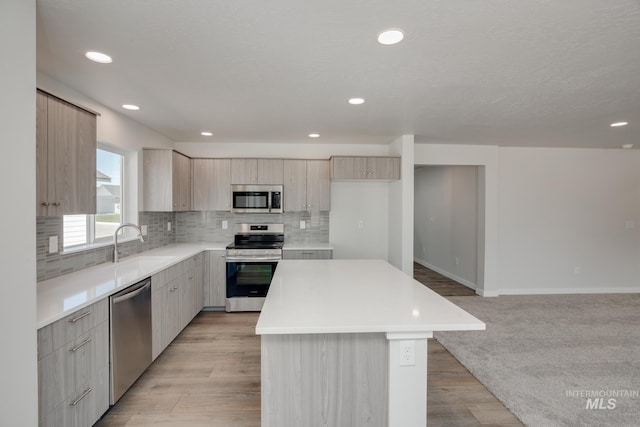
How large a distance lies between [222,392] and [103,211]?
2.17 m

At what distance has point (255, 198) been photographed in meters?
4.29

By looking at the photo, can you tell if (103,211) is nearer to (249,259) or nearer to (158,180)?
(158,180)

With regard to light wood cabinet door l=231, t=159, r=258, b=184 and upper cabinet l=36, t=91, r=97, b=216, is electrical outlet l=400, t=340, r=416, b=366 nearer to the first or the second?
upper cabinet l=36, t=91, r=97, b=216

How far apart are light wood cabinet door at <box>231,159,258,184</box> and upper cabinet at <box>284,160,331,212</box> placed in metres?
0.45

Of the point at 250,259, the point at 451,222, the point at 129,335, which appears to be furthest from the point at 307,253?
the point at 451,222

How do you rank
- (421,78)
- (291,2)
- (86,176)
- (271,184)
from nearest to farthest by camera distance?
(291,2) → (86,176) → (421,78) → (271,184)

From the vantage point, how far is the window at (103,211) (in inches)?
101

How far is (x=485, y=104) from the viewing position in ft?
9.23

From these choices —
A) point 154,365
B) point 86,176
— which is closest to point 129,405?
point 154,365

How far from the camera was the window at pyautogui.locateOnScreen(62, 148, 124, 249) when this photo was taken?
258cm

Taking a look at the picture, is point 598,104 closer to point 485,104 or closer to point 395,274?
point 485,104

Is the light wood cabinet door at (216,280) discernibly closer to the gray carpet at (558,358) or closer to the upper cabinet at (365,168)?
the upper cabinet at (365,168)

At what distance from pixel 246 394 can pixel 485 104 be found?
327 cm

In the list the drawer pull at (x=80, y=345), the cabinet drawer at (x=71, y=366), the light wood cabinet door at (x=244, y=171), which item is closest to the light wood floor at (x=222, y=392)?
the cabinet drawer at (x=71, y=366)
